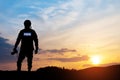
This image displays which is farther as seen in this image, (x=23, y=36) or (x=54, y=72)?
(x=54, y=72)

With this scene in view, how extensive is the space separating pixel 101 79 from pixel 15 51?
500 cm

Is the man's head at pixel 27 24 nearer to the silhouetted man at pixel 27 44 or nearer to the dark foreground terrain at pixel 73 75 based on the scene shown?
the silhouetted man at pixel 27 44

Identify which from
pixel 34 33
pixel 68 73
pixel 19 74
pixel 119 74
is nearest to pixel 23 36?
pixel 34 33

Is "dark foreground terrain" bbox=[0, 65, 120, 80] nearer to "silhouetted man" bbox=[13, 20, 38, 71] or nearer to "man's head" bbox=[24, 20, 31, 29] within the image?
"silhouetted man" bbox=[13, 20, 38, 71]

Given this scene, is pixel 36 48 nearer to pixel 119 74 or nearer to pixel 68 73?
pixel 68 73

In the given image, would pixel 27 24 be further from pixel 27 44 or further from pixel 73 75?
pixel 73 75

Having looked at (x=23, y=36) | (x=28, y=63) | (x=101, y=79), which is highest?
(x=23, y=36)

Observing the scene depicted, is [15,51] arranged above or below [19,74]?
above

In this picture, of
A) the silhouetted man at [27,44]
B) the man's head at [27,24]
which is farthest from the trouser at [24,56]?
the man's head at [27,24]

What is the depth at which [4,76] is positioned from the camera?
1595 cm

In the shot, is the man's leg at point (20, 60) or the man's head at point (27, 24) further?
the man's leg at point (20, 60)

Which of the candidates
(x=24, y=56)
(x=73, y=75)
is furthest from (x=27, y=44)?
(x=73, y=75)

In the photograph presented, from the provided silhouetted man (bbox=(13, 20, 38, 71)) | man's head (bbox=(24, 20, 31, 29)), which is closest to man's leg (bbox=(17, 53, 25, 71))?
silhouetted man (bbox=(13, 20, 38, 71))


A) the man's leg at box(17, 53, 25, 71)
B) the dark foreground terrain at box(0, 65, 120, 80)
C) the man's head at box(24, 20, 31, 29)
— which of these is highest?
the man's head at box(24, 20, 31, 29)
